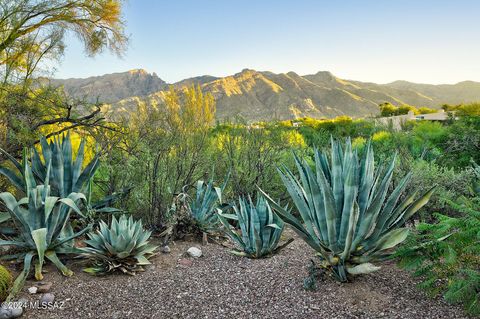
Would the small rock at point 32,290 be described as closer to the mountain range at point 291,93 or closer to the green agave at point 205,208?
the green agave at point 205,208

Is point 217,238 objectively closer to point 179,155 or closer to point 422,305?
point 179,155

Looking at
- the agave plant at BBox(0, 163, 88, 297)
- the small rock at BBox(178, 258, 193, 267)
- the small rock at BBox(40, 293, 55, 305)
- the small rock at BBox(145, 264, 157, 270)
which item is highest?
the agave plant at BBox(0, 163, 88, 297)

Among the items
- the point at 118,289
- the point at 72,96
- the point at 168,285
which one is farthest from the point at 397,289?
the point at 72,96

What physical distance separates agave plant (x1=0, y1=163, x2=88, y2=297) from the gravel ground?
0.72ft

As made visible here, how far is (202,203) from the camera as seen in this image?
6145 millimetres

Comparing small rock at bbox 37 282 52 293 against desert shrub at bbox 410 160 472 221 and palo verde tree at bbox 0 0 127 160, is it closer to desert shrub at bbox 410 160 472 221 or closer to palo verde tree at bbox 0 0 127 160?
palo verde tree at bbox 0 0 127 160

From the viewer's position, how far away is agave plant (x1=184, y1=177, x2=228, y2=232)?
5996 mm

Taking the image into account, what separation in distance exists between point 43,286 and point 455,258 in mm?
3766

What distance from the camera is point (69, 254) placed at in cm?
487

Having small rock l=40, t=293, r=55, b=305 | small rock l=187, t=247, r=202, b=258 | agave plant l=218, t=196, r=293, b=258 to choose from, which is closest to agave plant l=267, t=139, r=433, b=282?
agave plant l=218, t=196, r=293, b=258

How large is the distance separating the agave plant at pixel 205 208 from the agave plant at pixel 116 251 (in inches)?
53.0

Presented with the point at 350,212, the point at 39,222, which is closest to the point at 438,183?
the point at 350,212

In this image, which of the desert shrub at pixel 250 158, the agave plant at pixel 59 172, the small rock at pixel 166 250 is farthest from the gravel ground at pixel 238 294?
the desert shrub at pixel 250 158

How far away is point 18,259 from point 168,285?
1.81 m
